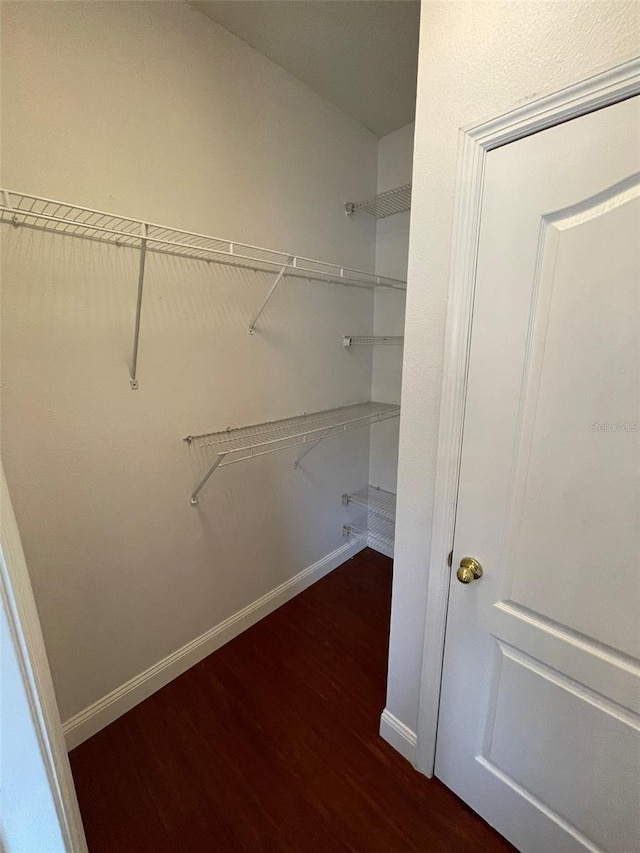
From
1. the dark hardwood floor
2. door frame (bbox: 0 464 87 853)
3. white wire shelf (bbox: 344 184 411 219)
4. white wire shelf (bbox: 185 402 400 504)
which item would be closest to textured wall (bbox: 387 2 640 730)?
the dark hardwood floor

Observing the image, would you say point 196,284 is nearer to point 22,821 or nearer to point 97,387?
point 97,387

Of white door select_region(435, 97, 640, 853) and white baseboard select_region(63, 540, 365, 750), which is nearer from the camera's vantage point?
white door select_region(435, 97, 640, 853)

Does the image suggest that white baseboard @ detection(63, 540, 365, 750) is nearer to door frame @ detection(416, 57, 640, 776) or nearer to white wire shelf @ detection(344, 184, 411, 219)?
door frame @ detection(416, 57, 640, 776)

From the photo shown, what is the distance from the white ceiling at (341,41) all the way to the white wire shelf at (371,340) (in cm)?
119

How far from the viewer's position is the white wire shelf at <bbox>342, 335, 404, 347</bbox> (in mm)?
2375

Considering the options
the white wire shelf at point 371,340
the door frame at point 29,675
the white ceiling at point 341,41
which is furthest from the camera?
the white wire shelf at point 371,340

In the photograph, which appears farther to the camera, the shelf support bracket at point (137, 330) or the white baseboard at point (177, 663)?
the white baseboard at point (177, 663)

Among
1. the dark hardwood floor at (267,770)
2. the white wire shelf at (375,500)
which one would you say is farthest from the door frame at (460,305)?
the white wire shelf at (375,500)

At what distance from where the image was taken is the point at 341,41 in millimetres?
1606

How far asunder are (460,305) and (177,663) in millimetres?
1900

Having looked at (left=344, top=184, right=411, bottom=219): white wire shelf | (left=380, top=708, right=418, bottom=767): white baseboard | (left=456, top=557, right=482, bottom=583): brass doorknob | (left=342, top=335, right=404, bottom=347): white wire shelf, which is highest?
(left=344, top=184, right=411, bottom=219): white wire shelf

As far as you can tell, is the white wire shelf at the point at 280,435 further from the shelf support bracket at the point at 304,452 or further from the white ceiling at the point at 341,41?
the white ceiling at the point at 341,41

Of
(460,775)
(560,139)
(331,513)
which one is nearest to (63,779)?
(460,775)

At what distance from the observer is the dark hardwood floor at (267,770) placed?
1221 millimetres
